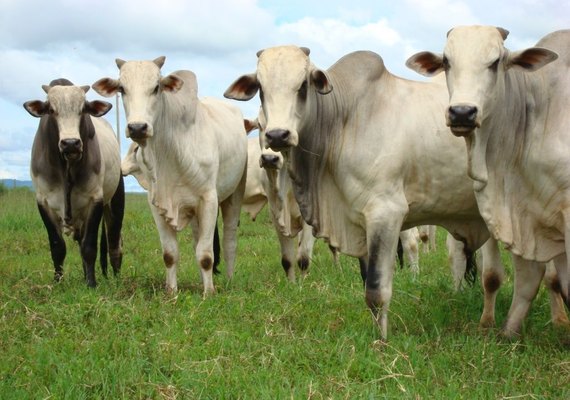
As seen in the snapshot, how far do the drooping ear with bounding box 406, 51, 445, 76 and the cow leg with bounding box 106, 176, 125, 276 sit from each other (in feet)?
15.5

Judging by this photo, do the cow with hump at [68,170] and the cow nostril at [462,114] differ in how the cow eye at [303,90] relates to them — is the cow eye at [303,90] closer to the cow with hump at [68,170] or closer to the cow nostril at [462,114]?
the cow nostril at [462,114]

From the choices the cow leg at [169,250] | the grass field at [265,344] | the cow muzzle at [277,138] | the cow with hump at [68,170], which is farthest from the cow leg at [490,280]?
the cow with hump at [68,170]

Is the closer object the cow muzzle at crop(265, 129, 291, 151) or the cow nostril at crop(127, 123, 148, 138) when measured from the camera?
the cow muzzle at crop(265, 129, 291, 151)

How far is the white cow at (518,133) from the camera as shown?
479 centimetres

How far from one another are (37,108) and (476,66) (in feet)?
14.6

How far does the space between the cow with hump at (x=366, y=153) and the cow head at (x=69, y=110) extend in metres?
2.27

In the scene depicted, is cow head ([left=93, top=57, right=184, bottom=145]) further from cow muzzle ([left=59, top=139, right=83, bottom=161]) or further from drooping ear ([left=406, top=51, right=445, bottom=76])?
drooping ear ([left=406, top=51, right=445, bottom=76])

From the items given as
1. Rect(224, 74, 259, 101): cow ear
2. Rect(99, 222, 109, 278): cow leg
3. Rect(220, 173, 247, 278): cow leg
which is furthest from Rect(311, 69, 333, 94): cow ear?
Rect(99, 222, 109, 278): cow leg

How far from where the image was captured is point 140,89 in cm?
688

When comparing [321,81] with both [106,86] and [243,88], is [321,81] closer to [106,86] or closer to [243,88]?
[243,88]

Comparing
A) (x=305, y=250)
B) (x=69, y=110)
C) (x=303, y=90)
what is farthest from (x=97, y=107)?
(x=303, y=90)

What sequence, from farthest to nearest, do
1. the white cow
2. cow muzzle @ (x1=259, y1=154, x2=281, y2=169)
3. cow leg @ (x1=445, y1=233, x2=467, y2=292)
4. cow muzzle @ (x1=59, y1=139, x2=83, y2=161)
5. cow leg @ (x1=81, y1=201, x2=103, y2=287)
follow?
cow leg @ (x1=81, y1=201, x2=103, y2=287)
cow muzzle @ (x1=59, y1=139, x2=83, y2=161)
cow leg @ (x1=445, y1=233, x2=467, y2=292)
cow muzzle @ (x1=259, y1=154, x2=281, y2=169)
the white cow

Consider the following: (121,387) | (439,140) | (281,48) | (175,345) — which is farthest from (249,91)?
(121,387)

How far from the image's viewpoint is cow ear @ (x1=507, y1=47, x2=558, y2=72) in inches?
191
